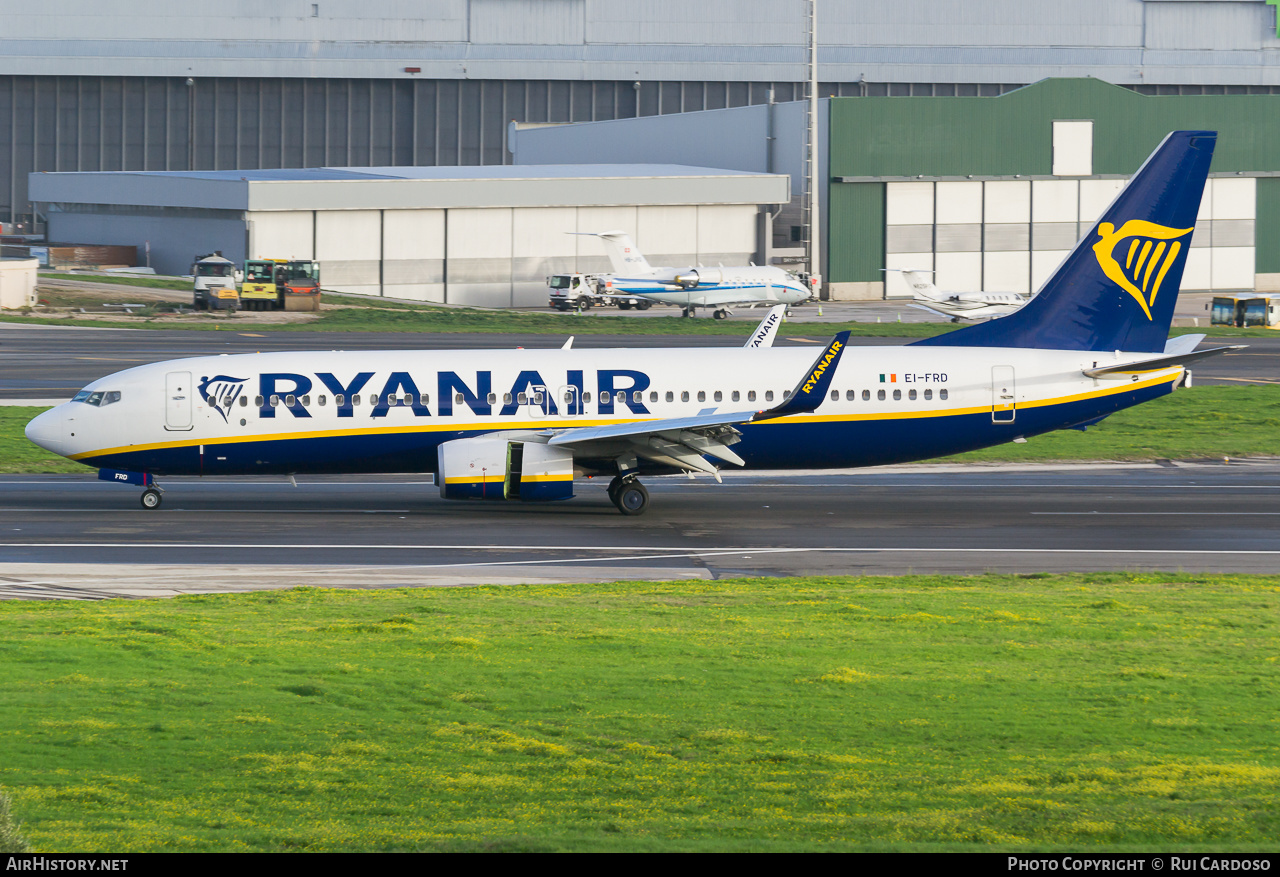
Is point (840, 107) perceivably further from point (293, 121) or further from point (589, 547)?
point (589, 547)

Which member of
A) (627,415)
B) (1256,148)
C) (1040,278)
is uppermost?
(1256,148)

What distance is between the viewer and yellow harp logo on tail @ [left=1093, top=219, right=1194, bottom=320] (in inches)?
1522

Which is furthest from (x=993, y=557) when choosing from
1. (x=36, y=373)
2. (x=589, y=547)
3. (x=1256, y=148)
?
(x=1256, y=148)

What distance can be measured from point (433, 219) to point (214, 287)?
68.3 feet

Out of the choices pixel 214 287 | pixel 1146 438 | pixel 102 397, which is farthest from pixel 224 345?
pixel 1146 438

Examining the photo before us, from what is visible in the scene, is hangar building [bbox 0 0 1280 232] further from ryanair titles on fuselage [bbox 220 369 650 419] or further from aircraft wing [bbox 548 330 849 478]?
aircraft wing [bbox 548 330 849 478]

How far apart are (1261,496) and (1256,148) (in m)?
90.4

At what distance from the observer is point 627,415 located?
3672 centimetres

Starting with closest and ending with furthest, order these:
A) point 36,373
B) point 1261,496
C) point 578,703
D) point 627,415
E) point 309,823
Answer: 1. point 309,823
2. point 578,703
3. point 627,415
4. point 1261,496
5. point 36,373

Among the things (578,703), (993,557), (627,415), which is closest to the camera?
(578,703)

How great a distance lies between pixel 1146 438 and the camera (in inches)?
1957

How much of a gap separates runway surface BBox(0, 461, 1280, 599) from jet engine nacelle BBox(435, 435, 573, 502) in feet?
3.05

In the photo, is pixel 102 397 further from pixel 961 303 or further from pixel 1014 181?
pixel 1014 181

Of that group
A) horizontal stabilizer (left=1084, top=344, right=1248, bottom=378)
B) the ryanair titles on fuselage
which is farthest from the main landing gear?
horizontal stabilizer (left=1084, top=344, right=1248, bottom=378)
